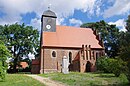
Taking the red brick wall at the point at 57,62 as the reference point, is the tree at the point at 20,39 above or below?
above

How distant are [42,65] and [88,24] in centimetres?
2869

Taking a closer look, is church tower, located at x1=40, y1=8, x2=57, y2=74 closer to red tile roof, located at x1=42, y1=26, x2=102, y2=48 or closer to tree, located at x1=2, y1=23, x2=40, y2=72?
red tile roof, located at x1=42, y1=26, x2=102, y2=48

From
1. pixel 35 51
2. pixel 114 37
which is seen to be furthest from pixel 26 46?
pixel 114 37

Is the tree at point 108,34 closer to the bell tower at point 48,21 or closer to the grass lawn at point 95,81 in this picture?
the bell tower at point 48,21

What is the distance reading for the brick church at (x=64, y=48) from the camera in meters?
45.0

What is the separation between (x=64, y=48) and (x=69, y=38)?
339 centimetres

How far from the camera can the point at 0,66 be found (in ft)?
65.7

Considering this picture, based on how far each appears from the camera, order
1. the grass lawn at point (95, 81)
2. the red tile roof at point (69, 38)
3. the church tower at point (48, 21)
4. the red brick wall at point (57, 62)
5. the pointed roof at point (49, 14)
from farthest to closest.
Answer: the pointed roof at point (49, 14), the church tower at point (48, 21), the red tile roof at point (69, 38), the red brick wall at point (57, 62), the grass lawn at point (95, 81)

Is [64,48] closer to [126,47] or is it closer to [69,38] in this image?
[69,38]

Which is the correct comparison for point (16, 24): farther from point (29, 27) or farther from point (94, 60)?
point (94, 60)

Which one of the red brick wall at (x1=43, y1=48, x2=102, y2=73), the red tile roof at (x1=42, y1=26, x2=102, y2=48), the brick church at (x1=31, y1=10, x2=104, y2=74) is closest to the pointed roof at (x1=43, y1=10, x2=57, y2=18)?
the brick church at (x1=31, y1=10, x2=104, y2=74)

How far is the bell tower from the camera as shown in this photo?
48.2 m

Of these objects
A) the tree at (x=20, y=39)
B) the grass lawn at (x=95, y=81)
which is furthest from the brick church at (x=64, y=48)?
the grass lawn at (x=95, y=81)

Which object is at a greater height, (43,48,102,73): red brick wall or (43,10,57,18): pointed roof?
(43,10,57,18): pointed roof
